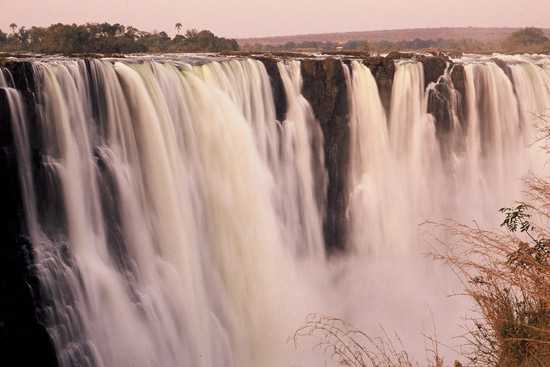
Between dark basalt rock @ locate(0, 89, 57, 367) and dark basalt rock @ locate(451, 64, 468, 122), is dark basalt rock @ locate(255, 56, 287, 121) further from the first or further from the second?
dark basalt rock @ locate(0, 89, 57, 367)

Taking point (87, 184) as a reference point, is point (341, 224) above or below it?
below

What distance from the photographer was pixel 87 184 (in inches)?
359

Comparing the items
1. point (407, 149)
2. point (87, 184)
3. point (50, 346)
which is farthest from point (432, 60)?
point (50, 346)

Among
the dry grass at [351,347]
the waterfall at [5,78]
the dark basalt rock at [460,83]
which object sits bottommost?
the dry grass at [351,347]

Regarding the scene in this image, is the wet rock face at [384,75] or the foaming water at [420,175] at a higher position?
the wet rock face at [384,75]

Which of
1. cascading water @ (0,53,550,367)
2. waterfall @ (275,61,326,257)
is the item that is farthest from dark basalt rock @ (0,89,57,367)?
waterfall @ (275,61,326,257)

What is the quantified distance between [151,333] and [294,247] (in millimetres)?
4957

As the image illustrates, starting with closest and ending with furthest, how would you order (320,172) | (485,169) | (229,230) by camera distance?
1. (229,230)
2. (320,172)
3. (485,169)

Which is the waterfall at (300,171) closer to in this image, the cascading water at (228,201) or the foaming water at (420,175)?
the cascading water at (228,201)

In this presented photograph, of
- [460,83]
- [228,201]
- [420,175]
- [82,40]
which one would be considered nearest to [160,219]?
[228,201]

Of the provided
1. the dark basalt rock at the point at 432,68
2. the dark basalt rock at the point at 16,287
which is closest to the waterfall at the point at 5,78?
the dark basalt rock at the point at 16,287

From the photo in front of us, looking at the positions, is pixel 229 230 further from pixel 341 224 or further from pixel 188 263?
pixel 341 224

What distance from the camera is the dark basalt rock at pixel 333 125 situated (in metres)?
14.8

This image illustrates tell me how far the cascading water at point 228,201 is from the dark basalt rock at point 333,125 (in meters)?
0.22
